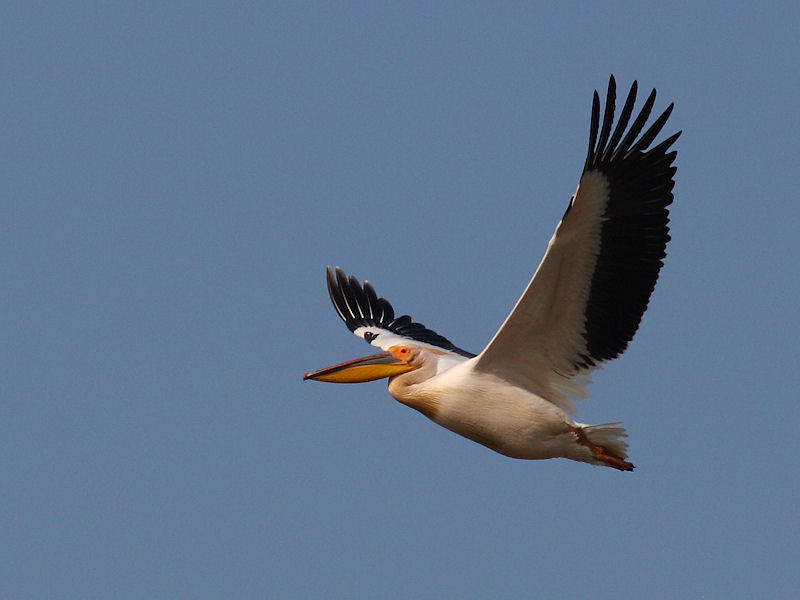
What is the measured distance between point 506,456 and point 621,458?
2.85 ft

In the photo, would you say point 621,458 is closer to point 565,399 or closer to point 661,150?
point 565,399

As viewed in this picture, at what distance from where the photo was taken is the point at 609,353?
1037cm

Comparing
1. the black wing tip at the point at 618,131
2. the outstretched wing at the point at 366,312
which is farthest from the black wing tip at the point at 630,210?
the outstretched wing at the point at 366,312

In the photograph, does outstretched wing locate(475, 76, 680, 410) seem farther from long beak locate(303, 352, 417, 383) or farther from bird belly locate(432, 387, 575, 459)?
long beak locate(303, 352, 417, 383)

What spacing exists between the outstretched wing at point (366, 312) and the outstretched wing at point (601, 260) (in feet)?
9.71

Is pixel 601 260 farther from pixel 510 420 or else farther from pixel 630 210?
pixel 510 420

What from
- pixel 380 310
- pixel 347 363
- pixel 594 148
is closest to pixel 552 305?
pixel 594 148

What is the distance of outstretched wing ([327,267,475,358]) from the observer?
527 inches

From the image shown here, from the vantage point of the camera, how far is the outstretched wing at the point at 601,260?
9.73 metres

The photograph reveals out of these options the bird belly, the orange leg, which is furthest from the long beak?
the orange leg

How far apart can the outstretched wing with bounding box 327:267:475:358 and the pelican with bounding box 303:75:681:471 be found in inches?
83.2

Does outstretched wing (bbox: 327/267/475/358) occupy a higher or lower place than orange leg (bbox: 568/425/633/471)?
higher

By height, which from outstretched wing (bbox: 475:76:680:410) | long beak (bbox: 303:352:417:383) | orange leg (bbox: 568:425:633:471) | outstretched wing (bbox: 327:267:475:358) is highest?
outstretched wing (bbox: 327:267:475:358)

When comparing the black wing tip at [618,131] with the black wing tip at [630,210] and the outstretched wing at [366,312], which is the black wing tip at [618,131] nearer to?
the black wing tip at [630,210]
